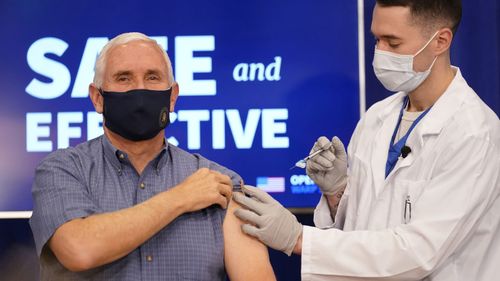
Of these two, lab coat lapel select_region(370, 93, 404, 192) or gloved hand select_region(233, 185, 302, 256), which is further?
lab coat lapel select_region(370, 93, 404, 192)

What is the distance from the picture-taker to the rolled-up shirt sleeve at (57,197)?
2105 millimetres

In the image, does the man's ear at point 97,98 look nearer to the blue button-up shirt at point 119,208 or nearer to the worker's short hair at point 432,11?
the blue button-up shirt at point 119,208

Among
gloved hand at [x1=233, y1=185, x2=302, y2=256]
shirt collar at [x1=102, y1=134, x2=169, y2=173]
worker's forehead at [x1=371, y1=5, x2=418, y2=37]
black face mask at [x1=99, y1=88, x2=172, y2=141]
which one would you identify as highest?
worker's forehead at [x1=371, y1=5, x2=418, y2=37]

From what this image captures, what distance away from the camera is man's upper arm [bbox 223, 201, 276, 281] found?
7.39ft

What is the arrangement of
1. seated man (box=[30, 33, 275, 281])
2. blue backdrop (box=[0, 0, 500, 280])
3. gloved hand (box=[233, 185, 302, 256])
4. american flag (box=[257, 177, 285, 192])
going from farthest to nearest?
american flag (box=[257, 177, 285, 192]), blue backdrop (box=[0, 0, 500, 280]), gloved hand (box=[233, 185, 302, 256]), seated man (box=[30, 33, 275, 281])

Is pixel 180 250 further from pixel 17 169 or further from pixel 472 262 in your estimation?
pixel 17 169

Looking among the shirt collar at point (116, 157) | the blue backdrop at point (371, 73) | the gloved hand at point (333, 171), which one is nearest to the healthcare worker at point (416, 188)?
the gloved hand at point (333, 171)

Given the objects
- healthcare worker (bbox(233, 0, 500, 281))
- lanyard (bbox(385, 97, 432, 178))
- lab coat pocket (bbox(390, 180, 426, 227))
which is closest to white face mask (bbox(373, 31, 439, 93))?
healthcare worker (bbox(233, 0, 500, 281))

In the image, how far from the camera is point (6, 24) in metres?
3.78

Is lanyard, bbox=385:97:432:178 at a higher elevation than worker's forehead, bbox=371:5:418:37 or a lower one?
lower

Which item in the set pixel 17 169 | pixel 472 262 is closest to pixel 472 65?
pixel 472 262

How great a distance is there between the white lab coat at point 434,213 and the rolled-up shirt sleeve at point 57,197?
73 centimetres

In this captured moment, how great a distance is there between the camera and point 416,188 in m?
2.45

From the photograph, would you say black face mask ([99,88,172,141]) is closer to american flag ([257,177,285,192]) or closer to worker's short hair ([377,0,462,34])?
worker's short hair ([377,0,462,34])
